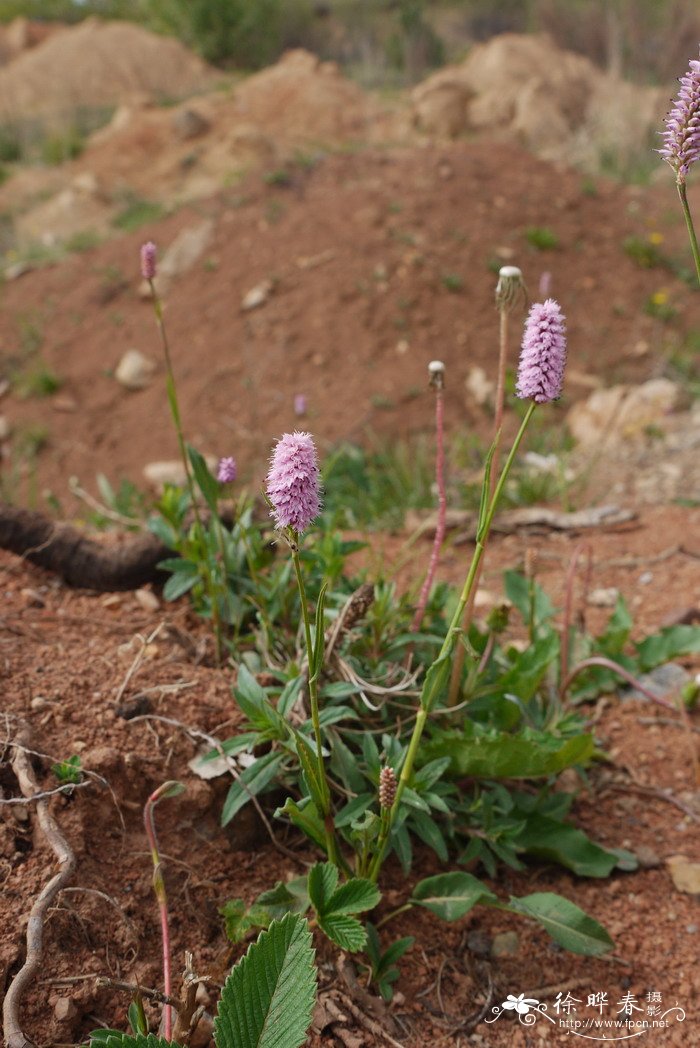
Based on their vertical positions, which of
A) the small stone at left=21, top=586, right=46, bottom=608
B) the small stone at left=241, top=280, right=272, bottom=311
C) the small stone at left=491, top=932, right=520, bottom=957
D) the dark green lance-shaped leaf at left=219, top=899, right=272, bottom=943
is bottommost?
the small stone at left=241, top=280, right=272, bottom=311

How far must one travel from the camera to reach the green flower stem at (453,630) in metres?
1.20

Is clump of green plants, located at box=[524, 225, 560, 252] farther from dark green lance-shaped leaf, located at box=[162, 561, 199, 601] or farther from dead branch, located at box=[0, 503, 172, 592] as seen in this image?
dark green lance-shaped leaf, located at box=[162, 561, 199, 601]

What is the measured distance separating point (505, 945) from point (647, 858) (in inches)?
16.2

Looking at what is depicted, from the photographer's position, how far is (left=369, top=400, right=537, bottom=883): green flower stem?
120 cm

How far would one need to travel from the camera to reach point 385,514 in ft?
13.0

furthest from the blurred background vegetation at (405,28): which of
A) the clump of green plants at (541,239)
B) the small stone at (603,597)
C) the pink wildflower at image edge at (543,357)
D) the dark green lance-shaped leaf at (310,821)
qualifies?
the dark green lance-shaped leaf at (310,821)

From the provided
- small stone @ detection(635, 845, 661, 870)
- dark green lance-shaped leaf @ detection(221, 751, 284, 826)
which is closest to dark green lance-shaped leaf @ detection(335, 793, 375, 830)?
dark green lance-shaped leaf @ detection(221, 751, 284, 826)

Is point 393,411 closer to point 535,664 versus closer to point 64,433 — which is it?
point 64,433

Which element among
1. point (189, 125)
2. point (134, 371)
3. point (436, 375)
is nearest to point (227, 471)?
point (436, 375)

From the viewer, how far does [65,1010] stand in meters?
1.28

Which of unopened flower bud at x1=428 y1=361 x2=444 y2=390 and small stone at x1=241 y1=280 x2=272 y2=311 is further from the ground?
unopened flower bud at x1=428 y1=361 x2=444 y2=390

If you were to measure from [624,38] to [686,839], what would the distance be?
15.0 m

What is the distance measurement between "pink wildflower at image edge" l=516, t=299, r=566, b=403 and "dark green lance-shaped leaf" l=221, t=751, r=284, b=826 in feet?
2.78

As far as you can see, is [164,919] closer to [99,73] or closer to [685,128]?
[685,128]
